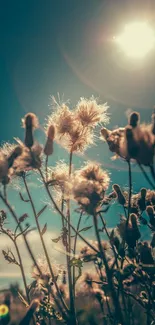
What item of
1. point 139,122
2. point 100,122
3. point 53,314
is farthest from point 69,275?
point 100,122

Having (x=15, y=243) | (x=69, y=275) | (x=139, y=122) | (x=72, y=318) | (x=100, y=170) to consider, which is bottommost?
(x=72, y=318)

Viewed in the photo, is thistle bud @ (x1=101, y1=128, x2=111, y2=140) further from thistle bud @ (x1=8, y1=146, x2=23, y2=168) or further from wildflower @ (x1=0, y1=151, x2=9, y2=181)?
wildflower @ (x1=0, y1=151, x2=9, y2=181)

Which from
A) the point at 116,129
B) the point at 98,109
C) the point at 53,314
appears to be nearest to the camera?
the point at 53,314

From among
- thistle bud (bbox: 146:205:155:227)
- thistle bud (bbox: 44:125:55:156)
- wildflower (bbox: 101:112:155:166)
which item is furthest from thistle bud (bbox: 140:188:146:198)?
thistle bud (bbox: 44:125:55:156)

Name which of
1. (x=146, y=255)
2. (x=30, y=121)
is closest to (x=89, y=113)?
(x=30, y=121)

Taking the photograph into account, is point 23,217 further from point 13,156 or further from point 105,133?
point 105,133

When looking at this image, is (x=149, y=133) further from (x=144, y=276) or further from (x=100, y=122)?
(x=100, y=122)

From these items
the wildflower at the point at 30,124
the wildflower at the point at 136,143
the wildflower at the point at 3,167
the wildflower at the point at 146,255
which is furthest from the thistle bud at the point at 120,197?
the wildflower at the point at 3,167

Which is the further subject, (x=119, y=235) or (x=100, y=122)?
(x=100, y=122)
